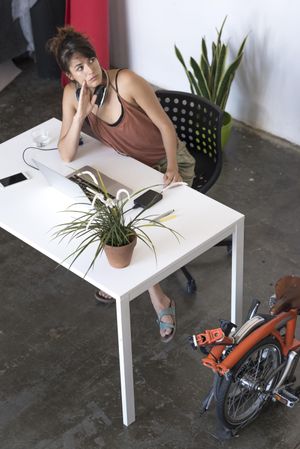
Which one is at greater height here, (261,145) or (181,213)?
(181,213)

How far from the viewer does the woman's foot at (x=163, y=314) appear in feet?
12.0

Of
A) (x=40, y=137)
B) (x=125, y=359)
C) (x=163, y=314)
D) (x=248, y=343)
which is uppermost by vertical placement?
(x=40, y=137)

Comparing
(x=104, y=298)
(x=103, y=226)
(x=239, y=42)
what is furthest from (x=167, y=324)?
(x=239, y=42)

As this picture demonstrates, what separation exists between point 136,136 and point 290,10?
156cm

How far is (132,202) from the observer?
10.7 ft

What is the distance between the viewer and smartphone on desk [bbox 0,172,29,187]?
341 centimetres

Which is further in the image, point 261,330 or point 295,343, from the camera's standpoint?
point 295,343

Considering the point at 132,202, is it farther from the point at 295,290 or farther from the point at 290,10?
the point at 290,10

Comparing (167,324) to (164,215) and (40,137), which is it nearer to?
(164,215)

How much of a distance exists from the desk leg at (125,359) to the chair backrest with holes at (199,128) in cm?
102

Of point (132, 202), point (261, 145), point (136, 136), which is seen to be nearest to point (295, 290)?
point (132, 202)

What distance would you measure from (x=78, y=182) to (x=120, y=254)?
580mm

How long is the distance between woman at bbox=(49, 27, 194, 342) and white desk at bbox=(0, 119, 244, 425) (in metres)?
0.10

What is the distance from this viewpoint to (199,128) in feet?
12.8
